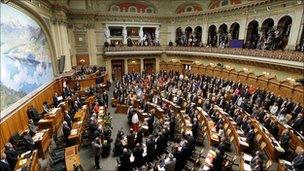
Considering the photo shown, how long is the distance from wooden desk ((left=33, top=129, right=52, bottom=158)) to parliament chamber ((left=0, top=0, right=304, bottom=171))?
0.07m

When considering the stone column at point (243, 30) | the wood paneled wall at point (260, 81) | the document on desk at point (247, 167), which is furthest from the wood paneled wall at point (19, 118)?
the stone column at point (243, 30)

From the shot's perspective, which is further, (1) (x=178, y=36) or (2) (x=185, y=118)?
(1) (x=178, y=36)

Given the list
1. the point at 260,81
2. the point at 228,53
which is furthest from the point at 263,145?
the point at 228,53

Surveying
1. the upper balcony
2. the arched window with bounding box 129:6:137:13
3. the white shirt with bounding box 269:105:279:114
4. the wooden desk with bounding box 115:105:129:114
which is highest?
the arched window with bounding box 129:6:137:13

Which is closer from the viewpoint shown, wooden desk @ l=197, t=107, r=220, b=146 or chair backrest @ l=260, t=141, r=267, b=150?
chair backrest @ l=260, t=141, r=267, b=150

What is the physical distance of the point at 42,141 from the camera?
8414mm

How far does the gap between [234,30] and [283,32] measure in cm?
558

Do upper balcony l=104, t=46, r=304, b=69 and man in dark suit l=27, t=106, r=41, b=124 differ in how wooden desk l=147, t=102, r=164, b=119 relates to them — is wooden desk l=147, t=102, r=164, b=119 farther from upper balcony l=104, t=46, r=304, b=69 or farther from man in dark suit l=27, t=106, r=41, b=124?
upper balcony l=104, t=46, r=304, b=69

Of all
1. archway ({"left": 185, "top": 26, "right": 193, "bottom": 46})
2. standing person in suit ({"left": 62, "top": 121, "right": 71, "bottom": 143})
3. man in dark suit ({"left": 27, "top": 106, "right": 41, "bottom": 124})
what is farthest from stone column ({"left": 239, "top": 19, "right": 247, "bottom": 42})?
man in dark suit ({"left": 27, "top": 106, "right": 41, "bottom": 124})

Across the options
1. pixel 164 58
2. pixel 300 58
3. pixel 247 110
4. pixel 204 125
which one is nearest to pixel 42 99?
pixel 204 125

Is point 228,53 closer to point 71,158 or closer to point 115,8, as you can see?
point 115,8

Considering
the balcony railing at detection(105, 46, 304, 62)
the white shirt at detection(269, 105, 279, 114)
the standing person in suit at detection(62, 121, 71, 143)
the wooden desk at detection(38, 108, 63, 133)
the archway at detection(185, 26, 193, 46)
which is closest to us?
the standing person in suit at detection(62, 121, 71, 143)

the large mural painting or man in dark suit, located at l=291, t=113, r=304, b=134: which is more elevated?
the large mural painting

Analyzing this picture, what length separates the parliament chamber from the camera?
812 cm
